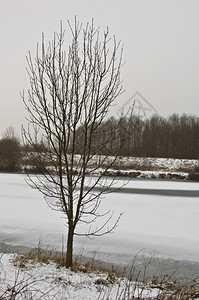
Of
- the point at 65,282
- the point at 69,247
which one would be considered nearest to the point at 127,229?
the point at 69,247

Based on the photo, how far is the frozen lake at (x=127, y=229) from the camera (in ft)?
27.1

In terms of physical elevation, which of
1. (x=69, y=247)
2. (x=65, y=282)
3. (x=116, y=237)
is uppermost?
(x=69, y=247)

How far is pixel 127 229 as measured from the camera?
34.5 feet

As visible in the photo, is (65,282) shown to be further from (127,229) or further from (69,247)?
(127,229)

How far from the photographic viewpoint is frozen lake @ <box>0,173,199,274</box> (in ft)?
27.1

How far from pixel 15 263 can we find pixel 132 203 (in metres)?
10.8

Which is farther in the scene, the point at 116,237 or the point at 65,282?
the point at 116,237

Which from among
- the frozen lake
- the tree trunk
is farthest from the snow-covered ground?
the tree trunk

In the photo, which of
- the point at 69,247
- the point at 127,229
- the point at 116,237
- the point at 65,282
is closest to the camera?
the point at 65,282

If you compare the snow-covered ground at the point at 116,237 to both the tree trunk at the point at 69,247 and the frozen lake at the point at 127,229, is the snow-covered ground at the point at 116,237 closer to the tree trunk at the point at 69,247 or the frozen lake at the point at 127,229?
the frozen lake at the point at 127,229

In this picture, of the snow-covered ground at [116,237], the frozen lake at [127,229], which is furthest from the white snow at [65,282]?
the frozen lake at [127,229]

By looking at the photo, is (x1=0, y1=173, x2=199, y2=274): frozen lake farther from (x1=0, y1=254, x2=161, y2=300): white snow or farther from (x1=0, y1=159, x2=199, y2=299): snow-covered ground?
(x1=0, y1=254, x2=161, y2=300): white snow

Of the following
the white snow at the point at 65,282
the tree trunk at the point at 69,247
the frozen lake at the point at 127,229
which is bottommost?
the frozen lake at the point at 127,229

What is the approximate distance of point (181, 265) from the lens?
7.34m
